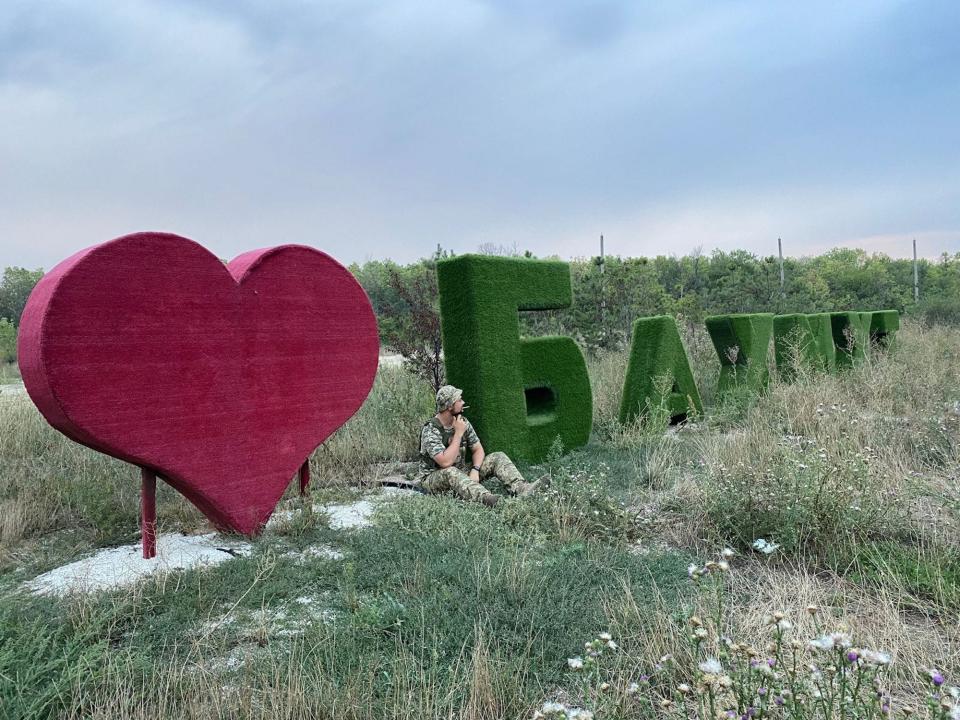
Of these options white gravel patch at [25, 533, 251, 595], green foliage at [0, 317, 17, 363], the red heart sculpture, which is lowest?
white gravel patch at [25, 533, 251, 595]

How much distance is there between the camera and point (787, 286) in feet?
74.2

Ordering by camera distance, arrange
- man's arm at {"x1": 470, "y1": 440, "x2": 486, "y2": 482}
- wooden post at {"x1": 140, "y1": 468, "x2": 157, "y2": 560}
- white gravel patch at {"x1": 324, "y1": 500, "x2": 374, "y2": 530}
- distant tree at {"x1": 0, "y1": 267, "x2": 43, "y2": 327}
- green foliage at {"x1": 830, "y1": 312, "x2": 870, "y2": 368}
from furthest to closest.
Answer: distant tree at {"x1": 0, "y1": 267, "x2": 43, "y2": 327} → green foliage at {"x1": 830, "y1": 312, "x2": 870, "y2": 368} → man's arm at {"x1": 470, "y1": 440, "x2": 486, "y2": 482} → white gravel patch at {"x1": 324, "y1": 500, "x2": 374, "y2": 530} → wooden post at {"x1": 140, "y1": 468, "x2": 157, "y2": 560}

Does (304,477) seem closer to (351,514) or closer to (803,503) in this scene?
(351,514)

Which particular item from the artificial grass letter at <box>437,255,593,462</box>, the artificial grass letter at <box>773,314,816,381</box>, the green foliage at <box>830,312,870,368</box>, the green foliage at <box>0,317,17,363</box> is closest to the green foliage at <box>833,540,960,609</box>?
the artificial grass letter at <box>437,255,593,462</box>

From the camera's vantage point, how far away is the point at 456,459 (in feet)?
18.0

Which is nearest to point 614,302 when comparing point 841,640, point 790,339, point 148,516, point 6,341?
point 790,339

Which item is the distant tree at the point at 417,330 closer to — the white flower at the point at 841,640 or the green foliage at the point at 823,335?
the green foliage at the point at 823,335

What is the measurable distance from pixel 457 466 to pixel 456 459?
0.27m

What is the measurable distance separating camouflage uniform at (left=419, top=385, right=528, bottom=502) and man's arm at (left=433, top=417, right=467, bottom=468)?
0.12 ft

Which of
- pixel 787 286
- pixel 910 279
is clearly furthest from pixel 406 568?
pixel 910 279

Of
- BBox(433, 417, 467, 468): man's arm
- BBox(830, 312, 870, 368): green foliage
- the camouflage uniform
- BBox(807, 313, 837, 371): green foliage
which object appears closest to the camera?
the camouflage uniform

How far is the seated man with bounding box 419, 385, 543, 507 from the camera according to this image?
514 centimetres

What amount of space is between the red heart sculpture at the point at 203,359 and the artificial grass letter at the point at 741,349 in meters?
5.97

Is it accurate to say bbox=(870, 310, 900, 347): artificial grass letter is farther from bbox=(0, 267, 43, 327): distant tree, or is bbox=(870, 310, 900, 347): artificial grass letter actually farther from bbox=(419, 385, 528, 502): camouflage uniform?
bbox=(0, 267, 43, 327): distant tree
